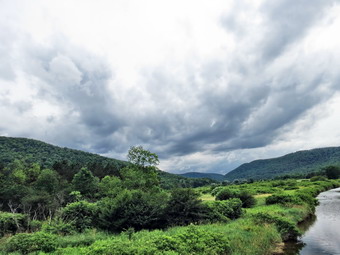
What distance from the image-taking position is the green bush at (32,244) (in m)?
14.6

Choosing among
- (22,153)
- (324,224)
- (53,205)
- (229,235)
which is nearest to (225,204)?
(229,235)

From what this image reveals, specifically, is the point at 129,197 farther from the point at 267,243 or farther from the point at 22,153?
the point at 22,153

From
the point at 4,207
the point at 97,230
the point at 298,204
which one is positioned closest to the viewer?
the point at 97,230

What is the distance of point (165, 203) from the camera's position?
23.1m

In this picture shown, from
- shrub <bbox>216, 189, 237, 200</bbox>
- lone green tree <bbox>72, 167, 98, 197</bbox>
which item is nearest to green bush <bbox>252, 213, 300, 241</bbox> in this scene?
shrub <bbox>216, 189, 237, 200</bbox>

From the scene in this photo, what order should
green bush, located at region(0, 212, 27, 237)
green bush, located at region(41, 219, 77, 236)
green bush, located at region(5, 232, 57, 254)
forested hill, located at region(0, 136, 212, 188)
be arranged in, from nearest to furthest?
green bush, located at region(5, 232, 57, 254) < green bush, located at region(41, 219, 77, 236) < green bush, located at region(0, 212, 27, 237) < forested hill, located at region(0, 136, 212, 188)

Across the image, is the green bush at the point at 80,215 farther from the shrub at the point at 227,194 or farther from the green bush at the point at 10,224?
the shrub at the point at 227,194

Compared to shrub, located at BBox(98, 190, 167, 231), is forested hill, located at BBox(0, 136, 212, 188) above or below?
above

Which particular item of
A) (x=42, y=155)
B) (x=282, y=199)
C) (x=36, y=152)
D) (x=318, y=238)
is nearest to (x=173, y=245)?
(x=318, y=238)

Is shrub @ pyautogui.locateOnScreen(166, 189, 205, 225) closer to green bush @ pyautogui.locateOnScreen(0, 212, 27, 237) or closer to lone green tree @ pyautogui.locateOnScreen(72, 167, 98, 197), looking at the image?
green bush @ pyautogui.locateOnScreen(0, 212, 27, 237)

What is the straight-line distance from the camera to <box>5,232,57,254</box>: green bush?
14.6 m

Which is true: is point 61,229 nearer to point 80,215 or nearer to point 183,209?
point 80,215

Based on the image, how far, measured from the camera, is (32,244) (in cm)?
1470

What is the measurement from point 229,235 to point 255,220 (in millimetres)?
6570
